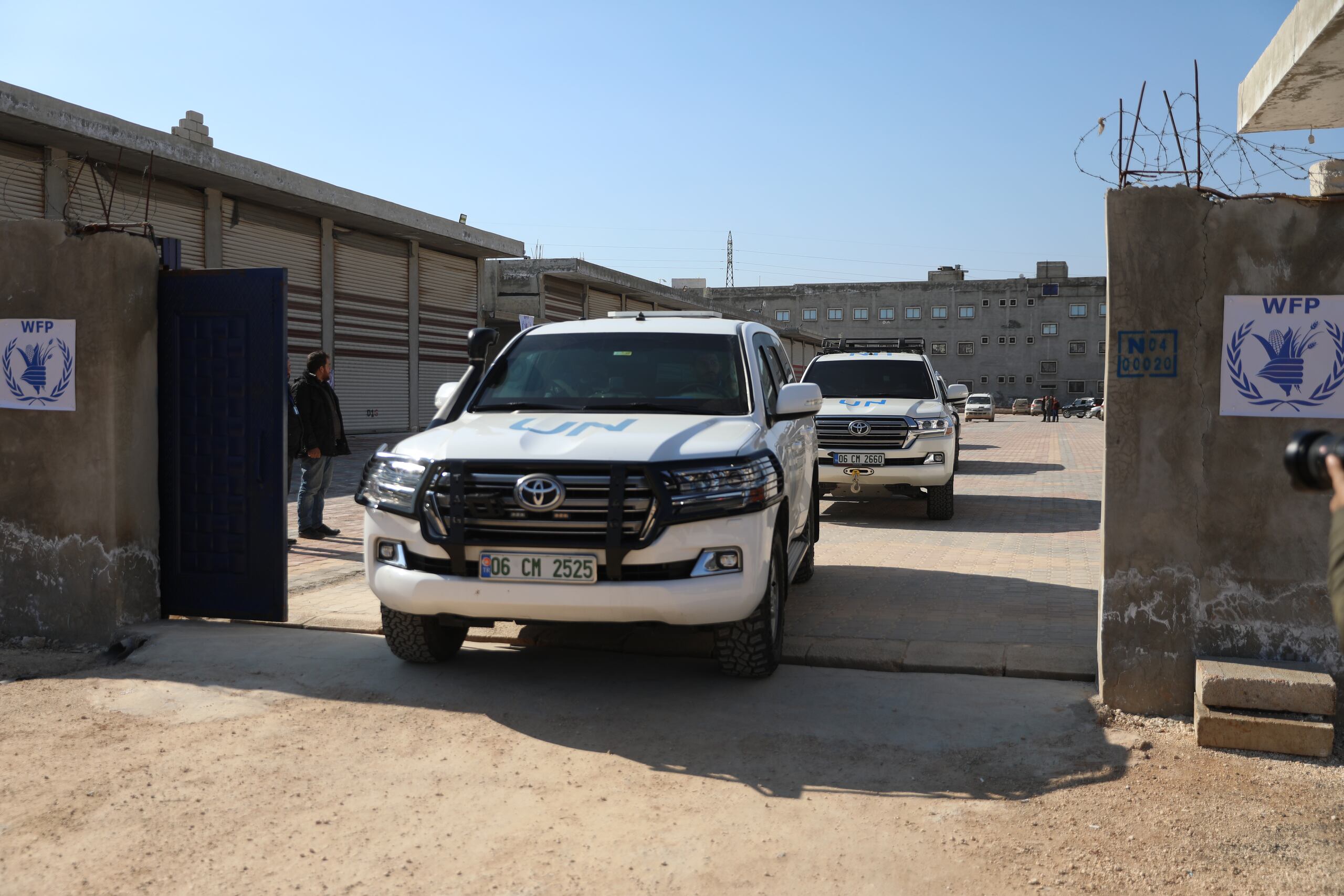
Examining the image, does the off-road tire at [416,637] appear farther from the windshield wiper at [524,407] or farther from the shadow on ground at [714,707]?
the windshield wiper at [524,407]

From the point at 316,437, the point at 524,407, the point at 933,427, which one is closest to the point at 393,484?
the point at 524,407

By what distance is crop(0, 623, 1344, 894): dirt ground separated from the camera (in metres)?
3.45

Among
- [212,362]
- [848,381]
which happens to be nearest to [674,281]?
[848,381]

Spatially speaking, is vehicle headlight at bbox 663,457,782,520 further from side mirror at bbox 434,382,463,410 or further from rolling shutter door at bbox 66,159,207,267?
rolling shutter door at bbox 66,159,207,267

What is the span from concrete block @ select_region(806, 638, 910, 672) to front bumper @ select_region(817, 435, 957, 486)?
605cm

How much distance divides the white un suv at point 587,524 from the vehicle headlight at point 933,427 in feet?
21.3

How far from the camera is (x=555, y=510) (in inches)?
193

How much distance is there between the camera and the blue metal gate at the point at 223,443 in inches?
259

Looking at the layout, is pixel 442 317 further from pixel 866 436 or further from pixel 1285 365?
pixel 1285 365

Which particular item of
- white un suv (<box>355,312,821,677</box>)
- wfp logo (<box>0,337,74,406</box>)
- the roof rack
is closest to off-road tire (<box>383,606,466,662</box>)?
white un suv (<box>355,312,821,677</box>)

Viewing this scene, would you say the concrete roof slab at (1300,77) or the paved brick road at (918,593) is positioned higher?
the concrete roof slab at (1300,77)

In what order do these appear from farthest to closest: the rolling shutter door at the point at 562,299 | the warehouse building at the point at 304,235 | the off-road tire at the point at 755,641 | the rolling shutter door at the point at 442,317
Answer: the rolling shutter door at the point at 562,299
the rolling shutter door at the point at 442,317
the warehouse building at the point at 304,235
the off-road tire at the point at 755,641

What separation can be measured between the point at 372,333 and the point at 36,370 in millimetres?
22700

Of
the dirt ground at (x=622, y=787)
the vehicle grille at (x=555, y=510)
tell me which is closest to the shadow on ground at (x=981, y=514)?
the dirt ground at (x=622, y=787)
